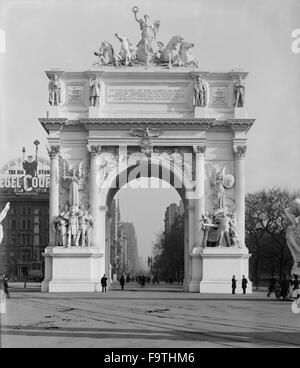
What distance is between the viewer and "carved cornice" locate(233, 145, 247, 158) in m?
38.7

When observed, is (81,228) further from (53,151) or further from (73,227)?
(53,151)

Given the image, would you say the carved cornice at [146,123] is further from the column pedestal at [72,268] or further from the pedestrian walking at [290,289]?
the pedestrian walking at [290,289]

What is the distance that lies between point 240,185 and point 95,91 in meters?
8.65

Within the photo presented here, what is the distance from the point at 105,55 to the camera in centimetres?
3934

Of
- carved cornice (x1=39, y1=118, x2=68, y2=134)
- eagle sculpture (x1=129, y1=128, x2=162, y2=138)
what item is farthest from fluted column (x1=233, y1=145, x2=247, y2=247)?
carved cornice (x1=39, y1=118, x2=68, y2=134)

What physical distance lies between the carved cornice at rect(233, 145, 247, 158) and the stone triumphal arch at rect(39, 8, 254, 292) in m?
0.05

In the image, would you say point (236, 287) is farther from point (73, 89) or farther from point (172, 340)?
point (172, 340)

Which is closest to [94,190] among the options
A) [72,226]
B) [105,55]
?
[72,226]

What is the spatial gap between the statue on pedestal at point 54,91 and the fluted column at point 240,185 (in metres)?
9.27

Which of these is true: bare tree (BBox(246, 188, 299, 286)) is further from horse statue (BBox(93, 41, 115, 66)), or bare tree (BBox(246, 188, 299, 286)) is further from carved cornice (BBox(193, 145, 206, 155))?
horse statue (BBox(93, 41, 115, 66))

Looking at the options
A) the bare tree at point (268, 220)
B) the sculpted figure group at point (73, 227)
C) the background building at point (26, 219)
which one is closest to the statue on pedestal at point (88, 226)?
the sculpted figure group at point (73, 227)

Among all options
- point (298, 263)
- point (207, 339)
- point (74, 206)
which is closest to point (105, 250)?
point (74, 206)

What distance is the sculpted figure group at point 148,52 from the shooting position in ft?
129
